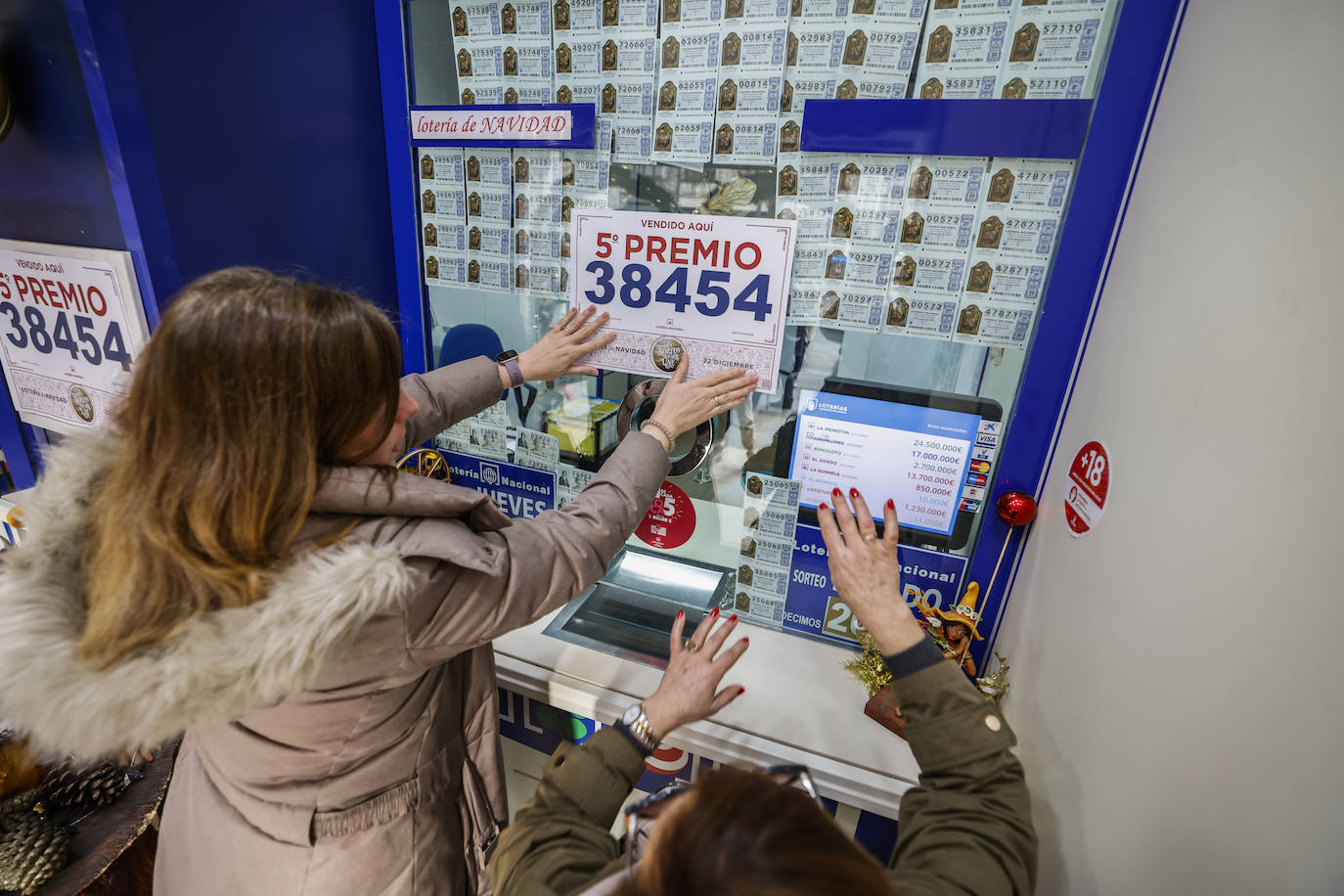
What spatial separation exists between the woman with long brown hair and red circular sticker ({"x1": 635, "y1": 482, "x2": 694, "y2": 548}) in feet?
1.57

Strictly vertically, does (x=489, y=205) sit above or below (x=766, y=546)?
above

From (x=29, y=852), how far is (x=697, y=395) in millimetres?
1445

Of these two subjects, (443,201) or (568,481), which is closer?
(443,201)

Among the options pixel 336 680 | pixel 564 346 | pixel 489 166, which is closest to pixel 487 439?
pixel 564 346

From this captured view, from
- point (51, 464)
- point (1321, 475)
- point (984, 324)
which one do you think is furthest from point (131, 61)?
point (1321, 475)

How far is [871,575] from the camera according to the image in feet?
2.88

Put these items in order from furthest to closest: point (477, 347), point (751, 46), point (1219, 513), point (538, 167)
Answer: point (477, 347) → point (538, 167) → point (751, 46) → point (1219, 513)

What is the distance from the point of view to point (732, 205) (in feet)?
3.88

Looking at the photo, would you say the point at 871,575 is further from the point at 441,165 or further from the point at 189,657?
the point at 441,165

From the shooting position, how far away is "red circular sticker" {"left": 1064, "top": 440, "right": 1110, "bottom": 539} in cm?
88

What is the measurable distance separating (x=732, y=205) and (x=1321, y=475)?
0.97 meters

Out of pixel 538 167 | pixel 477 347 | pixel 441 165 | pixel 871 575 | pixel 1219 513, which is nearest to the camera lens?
pixel 1219 513

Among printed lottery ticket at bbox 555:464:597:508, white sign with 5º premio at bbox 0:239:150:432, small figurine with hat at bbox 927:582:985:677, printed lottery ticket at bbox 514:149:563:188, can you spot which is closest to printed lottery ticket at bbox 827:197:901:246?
printed lottery ticket at bbox 514:149:563:188

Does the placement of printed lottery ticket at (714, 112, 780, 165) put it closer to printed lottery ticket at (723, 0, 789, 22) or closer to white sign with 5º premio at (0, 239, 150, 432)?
printed lottery ticket at (723, 0, 789, 22)
